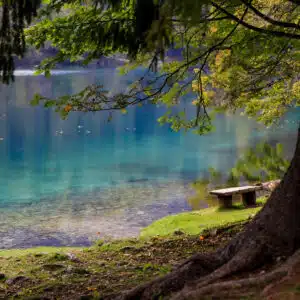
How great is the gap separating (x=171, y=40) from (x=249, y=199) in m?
11.0

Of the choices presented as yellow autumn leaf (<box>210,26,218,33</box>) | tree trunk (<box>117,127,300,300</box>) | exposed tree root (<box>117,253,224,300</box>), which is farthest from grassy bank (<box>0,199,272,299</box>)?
yellow autumn leaf (<box>210,26,218,33</box>)

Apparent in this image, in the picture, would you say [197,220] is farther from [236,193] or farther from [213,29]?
[213,29]

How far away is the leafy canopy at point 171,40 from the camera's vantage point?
208 inches

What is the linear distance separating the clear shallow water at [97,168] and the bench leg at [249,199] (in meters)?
2.63

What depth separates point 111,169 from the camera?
Result: 26.1 m

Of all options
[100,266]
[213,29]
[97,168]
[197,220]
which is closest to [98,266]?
[100,266]

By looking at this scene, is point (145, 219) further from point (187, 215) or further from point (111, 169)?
point (111, 169)

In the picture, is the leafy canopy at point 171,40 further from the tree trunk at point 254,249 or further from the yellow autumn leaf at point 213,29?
the tree trunk at point 254,249

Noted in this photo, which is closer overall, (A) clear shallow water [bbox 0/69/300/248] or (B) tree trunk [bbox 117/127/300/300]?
(B) tree trunk [bbox 117/127/300/300]

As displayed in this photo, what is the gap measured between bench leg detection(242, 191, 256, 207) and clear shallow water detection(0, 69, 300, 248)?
2.63m

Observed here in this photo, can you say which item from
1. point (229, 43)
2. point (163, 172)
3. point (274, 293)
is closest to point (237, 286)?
point (274, 293)

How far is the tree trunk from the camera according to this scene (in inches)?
245

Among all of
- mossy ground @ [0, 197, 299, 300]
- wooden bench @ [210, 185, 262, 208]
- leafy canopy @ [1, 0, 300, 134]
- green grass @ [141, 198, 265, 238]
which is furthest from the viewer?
wooden bench @ [210, 185, 262, 208]

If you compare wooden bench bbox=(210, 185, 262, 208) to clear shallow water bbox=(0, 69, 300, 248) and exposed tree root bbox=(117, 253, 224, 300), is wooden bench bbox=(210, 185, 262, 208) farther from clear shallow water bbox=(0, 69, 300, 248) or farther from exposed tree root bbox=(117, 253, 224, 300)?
exposed tree root bbox=(117, 253, 224, 300)
